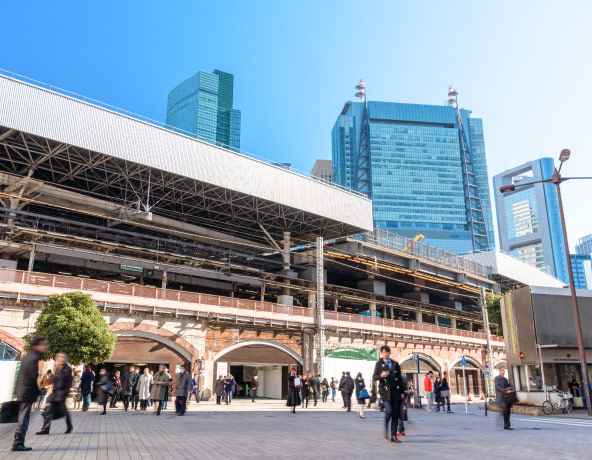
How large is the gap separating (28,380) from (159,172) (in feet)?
91.2

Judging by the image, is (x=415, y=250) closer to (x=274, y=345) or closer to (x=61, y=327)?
(x=274, y=345)

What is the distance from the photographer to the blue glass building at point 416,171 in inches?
6777

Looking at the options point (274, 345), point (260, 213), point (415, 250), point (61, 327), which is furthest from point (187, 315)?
point (415, 250)

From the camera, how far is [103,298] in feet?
92.9

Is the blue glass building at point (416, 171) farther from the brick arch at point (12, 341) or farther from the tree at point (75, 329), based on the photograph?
the tree at point (75, 329)

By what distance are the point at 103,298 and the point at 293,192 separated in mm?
17247

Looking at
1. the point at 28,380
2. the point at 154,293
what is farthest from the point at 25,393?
the point at 154,293

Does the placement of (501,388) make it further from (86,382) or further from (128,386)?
(86,382)

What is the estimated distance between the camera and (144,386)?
1991 centimetres

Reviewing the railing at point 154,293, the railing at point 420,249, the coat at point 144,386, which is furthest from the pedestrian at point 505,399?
the railing at point 420,249

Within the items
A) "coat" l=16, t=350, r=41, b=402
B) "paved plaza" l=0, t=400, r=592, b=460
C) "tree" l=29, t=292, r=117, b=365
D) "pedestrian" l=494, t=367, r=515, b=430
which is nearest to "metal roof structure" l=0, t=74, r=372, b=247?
"tree" l=29, t=292, r=117, b=365

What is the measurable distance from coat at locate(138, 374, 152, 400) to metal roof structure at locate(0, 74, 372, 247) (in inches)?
629

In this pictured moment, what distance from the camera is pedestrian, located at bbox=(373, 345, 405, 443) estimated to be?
904 cm

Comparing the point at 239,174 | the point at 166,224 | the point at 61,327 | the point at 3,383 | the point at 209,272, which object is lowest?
the point at 3,383
